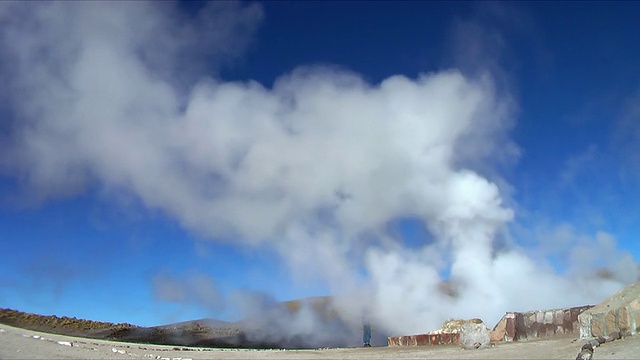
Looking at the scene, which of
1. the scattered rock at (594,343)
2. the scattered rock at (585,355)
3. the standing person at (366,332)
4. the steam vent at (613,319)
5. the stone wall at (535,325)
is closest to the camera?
the scattered rock at (585,355)

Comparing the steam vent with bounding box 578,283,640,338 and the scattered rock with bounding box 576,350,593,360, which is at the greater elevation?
the steam vent with bounding box 578,283,640,338

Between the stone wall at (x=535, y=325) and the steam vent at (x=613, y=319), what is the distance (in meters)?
6.08

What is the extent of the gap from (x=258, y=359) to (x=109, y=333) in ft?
223

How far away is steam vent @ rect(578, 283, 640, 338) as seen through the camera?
58.5ft

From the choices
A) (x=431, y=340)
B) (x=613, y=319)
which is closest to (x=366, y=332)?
(x=431, y=340)

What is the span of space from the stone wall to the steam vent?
608 cm

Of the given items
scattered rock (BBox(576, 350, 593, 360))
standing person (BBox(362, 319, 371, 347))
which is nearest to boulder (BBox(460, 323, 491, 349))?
scattered rock (BBox(576, 350, 593, 360))

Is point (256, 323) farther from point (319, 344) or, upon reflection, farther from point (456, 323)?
point (456, 323)

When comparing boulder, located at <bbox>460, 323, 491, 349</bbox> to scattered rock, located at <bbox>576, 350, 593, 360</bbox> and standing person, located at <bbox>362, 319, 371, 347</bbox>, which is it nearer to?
scattered rock, located at <bbox>576, 350, 593, 360</bbox>

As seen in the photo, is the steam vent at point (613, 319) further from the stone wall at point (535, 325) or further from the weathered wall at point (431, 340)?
the weathered wall at point (431, 340)

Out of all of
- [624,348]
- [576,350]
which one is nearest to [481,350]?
[576,350]

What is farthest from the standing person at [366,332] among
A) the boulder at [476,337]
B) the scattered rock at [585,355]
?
the scattered rock at [585,355]

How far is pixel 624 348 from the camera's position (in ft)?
49.6

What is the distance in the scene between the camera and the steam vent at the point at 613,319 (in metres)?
17.8
